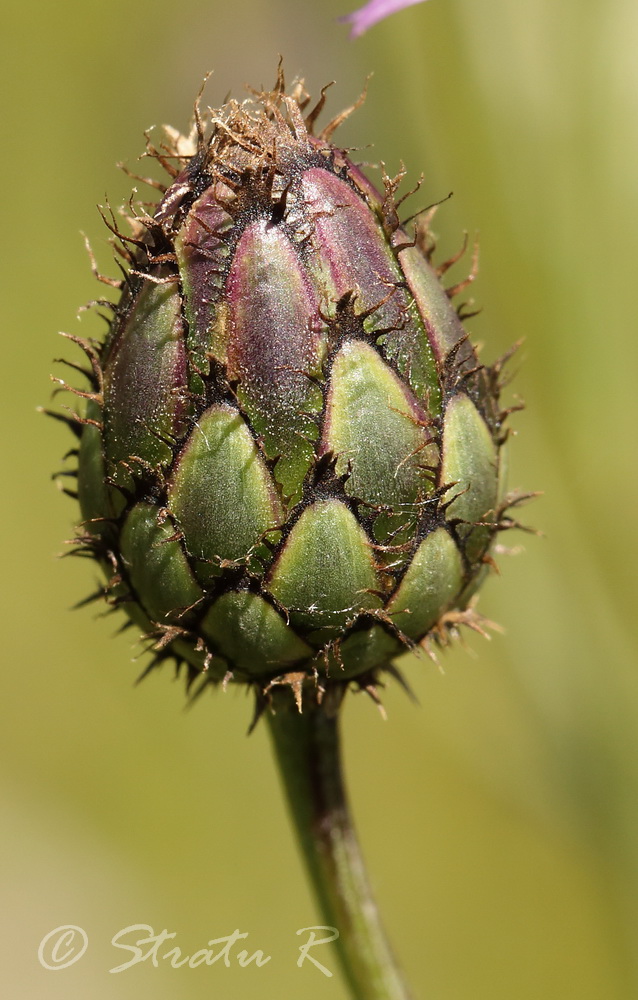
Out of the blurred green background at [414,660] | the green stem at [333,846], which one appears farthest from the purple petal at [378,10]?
the blurred green background at [414,660]

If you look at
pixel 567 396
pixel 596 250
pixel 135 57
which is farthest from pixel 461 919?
pixel 135 57

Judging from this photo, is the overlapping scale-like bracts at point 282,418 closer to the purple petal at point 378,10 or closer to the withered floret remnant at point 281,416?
the withered floret remnant at point 281,416

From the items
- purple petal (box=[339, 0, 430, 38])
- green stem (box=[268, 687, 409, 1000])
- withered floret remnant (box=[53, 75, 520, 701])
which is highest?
purple petal (box=[339, 0, 430, 38])

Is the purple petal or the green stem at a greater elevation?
the purple petal

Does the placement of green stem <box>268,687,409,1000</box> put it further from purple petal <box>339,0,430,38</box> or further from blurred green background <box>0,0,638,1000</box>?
blurred green background <box>0,0,638,1000</box>

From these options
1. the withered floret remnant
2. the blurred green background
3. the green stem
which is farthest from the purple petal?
the blurred green background

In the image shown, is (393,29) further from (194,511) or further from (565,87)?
(194,511)

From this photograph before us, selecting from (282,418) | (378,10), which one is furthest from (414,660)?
(378,10)
